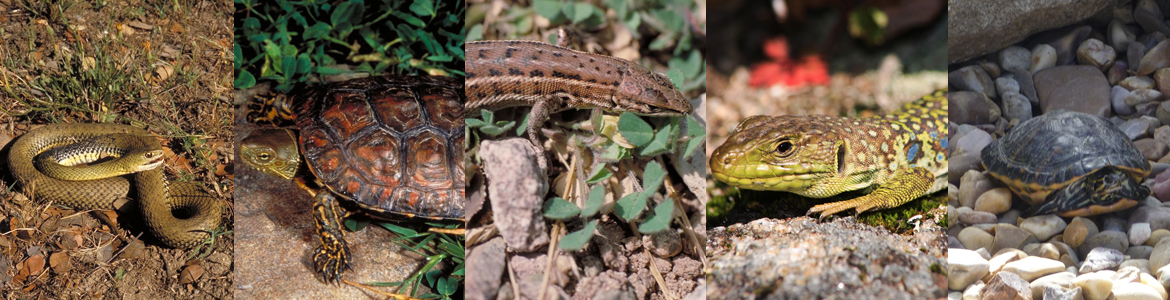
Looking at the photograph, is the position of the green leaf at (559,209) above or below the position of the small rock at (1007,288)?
above

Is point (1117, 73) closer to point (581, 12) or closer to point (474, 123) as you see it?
point (581, 12)

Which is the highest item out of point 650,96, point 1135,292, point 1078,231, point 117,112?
point 117,112

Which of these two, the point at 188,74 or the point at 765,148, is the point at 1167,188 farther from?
the point at 188,74

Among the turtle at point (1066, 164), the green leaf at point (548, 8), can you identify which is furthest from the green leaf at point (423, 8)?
the turtle at point (1066, 164)

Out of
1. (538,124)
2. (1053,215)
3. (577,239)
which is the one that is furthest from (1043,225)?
(538,124)

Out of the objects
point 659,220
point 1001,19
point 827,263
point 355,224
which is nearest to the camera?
point 827,263

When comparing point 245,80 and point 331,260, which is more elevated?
point 245,80

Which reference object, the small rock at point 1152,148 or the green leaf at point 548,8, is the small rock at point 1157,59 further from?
the green leaf at point 548,8

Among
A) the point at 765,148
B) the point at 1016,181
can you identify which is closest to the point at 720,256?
the point at 765,148
